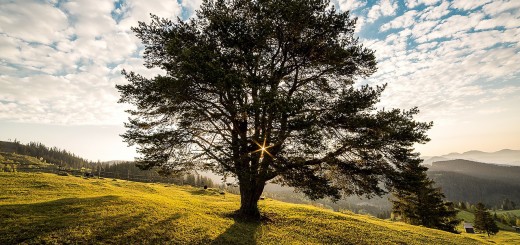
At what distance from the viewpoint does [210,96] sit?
56.4 ft

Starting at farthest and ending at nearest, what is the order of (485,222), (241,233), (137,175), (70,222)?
1. (137,175)
2. (485,222)
3. (241,233)
4. (70,222)

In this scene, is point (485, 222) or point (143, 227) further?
point (485, 222)

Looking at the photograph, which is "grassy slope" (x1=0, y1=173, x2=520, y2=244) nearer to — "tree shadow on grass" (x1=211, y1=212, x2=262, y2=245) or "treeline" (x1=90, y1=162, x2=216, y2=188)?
"tree shadow on grass" (x1=211, y1=212, x2=262, y2=245)

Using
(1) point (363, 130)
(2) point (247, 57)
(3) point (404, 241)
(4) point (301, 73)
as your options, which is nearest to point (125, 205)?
(2) point (247, 57)

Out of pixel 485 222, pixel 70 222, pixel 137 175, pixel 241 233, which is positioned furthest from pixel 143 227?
pixel 137 175

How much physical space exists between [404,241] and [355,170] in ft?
24.4

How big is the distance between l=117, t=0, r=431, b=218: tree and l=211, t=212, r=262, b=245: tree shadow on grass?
2363 millimetres

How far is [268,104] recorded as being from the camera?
1321 cm

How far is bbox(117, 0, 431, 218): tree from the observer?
46.9 feet

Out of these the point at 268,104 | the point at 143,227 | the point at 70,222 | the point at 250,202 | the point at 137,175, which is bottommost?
the point at 137,175

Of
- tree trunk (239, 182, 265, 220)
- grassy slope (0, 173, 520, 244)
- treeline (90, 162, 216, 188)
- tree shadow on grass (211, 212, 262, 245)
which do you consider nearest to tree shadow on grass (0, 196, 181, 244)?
grassy slope (0, 173, 520, 244)

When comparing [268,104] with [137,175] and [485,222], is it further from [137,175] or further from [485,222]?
[137,175]

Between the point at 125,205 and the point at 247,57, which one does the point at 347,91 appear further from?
the point at 125,205

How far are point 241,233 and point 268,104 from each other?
7285mm
